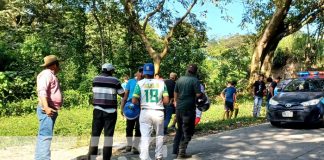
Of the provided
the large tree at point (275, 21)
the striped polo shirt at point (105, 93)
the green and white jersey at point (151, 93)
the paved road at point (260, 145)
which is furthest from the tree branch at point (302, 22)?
the striped polo shirt at point (105, 93)

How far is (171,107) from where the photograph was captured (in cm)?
1112

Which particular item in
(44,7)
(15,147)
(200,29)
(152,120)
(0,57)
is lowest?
(15,147)

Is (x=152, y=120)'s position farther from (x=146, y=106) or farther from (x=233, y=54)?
(x=233, y=54)

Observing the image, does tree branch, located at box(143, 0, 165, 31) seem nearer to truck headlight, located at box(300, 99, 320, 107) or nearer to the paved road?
the paved road

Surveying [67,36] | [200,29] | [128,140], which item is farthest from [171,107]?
[67,36]

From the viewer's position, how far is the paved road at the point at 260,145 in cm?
874

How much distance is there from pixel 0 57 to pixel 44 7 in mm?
6940

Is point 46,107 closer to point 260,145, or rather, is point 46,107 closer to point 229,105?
point 260,145

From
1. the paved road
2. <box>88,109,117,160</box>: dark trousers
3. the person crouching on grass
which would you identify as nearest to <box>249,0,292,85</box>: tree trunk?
the person crouching on grass

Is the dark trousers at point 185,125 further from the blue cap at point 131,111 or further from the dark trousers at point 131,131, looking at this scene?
the dark trousers at point 131,131

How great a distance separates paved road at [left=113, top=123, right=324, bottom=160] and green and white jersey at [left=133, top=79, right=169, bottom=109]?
1.56 meters

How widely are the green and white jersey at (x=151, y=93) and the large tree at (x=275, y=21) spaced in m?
18.0

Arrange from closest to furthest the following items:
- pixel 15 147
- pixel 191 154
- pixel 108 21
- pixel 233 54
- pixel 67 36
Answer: pixel 191 154, pixel 15 147, pixel 108 21, pixel 67 36, pixel 233 54

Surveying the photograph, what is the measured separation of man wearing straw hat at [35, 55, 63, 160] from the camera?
6.70 m
